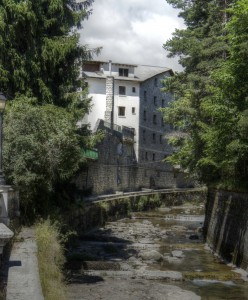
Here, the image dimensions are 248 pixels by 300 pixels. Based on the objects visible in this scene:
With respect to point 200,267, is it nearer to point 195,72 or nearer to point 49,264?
point 49,264

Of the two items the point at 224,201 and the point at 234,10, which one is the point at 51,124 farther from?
the point at 224,201

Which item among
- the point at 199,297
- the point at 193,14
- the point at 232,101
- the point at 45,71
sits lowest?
the point at 199,297

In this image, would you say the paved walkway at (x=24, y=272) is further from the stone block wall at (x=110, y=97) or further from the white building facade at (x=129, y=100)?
the white building facade at (x=129, y=100)

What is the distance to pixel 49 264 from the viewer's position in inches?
468

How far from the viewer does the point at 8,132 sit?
17656mm

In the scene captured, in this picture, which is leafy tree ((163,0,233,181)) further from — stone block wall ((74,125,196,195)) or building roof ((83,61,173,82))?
building roof ((83,61,173,82))

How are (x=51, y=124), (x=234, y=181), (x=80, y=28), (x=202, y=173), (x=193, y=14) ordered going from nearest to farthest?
1. (x=51, y=124)
2. (x=234, y=181)
3. (x=80, y=28)
4. (x=202, y=173)
5. (x=193, y=14)

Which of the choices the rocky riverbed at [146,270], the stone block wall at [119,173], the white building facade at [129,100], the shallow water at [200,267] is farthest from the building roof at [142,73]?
the rocky riverbed at [146,270]

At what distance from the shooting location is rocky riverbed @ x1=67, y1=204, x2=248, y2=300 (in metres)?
15.8

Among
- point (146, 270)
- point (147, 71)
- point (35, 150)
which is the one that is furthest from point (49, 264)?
point (147, 71)

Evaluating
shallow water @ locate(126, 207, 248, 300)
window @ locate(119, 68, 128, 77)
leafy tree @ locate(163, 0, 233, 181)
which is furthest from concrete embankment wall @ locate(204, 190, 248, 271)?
window @ locate(119, 68, 128, 77)

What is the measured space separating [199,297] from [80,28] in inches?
574

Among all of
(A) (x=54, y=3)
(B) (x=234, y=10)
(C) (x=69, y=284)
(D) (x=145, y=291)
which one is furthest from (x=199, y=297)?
(A) (x=54, y=3)

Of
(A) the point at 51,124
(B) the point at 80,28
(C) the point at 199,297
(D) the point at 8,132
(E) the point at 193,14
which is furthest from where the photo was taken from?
(E) the point at 193,14
